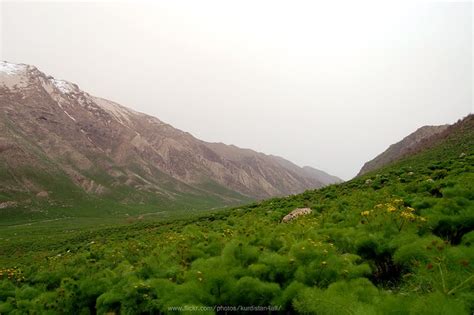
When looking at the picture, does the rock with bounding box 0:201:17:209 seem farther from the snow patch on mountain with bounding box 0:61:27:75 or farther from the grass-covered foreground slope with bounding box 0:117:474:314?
the grass-covered foreground slope with bounding box 0:117:474:314

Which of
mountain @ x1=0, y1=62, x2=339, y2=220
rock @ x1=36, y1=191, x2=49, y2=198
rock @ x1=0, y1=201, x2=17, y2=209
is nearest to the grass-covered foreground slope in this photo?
rock @ x1=0, y1=201, x2=17, y2=209

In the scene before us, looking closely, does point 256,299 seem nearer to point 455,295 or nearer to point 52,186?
point 455,295

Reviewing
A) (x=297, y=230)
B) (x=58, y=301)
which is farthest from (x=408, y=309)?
(x=58, y=301)

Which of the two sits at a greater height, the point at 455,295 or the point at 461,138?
the point at 461,138

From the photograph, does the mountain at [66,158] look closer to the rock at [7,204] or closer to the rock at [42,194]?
the rock at [42,194]

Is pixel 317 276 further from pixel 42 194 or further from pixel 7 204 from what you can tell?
pixel 42 194

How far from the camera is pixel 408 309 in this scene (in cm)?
521

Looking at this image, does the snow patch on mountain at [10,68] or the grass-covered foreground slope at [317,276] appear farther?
the snow patch on mountain at [10,68]

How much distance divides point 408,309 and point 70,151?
171 metres

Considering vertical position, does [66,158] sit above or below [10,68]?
below

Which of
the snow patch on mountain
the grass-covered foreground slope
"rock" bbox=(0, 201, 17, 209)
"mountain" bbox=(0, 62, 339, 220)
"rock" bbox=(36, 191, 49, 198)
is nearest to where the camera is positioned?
the grass-covered foreground slope

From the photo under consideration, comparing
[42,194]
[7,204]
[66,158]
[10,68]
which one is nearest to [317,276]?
[7,204]

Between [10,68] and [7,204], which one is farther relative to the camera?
[10,68]

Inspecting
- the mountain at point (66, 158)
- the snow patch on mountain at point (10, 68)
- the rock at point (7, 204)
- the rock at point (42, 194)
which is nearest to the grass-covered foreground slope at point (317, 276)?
the rock at point (7, 204)
